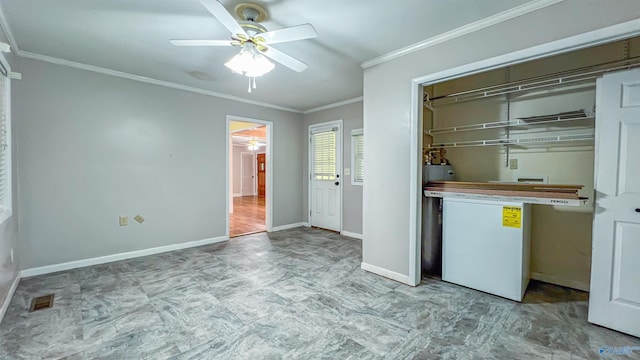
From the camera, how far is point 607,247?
6.53ft

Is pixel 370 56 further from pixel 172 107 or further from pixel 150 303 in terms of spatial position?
pixel 150 303

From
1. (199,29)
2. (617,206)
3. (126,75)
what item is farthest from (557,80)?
(126,75)

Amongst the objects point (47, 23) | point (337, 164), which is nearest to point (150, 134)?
point (47, 23)

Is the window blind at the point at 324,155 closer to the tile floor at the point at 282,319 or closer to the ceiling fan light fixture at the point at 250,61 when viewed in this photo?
the tile floor at the point at 282,319

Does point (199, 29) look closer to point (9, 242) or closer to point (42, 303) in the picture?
point (9, 242)

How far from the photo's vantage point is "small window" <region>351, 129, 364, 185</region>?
481 cm

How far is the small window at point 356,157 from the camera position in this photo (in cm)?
481

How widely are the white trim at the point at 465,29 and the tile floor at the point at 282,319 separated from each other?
7.72ft

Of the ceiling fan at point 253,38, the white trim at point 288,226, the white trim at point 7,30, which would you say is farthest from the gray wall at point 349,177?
the white trim at point 7,30

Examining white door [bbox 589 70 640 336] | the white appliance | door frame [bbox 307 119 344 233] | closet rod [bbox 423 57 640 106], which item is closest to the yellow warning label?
the white appliance

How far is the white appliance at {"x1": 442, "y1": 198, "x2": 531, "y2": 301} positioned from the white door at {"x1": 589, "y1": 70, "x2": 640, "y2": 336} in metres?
0.48

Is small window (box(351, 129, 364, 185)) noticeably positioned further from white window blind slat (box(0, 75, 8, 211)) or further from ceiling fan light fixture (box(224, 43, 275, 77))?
white window blind slat (box(0, 75, 8, 211))

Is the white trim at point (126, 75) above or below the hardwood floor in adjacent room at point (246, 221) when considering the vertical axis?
above

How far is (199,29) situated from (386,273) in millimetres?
2991
